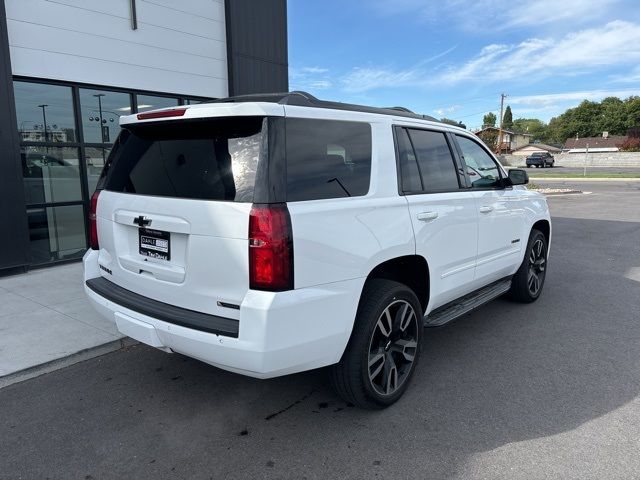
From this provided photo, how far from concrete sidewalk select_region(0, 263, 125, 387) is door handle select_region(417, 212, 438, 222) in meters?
2.90

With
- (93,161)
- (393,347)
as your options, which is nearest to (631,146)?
(93,161)

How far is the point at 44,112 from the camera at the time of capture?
6.89 m

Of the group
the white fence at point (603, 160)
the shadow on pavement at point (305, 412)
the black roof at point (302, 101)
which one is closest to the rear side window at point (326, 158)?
the black roof at point (302, 101)

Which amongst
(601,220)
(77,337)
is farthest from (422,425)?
(601,220)

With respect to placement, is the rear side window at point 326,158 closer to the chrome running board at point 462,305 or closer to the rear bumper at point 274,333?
the rear bumper at point 274,333

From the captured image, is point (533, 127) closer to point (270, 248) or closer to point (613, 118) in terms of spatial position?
point (613, 118)

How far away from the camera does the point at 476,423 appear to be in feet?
9.90

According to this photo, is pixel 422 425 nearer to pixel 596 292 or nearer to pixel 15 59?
pixel 596 292

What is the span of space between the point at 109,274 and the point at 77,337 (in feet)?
4.52

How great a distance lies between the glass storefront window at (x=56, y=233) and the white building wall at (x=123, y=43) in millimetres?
1986

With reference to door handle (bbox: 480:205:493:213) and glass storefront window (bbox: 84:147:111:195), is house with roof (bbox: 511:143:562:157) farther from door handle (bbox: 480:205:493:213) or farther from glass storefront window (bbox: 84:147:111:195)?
door handle (bbox: 480:205:493:213)

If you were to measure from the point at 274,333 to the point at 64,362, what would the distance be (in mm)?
2499

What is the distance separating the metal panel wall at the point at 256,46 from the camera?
359 inches

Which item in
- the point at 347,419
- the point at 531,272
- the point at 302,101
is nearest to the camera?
the point at 302,101
